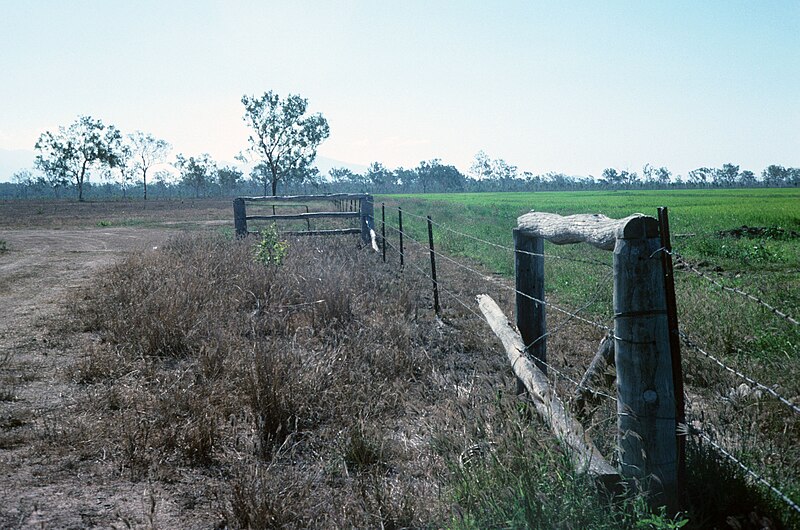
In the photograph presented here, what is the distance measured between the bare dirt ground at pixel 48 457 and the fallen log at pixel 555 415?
178 centimetres

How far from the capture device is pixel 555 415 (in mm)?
2941

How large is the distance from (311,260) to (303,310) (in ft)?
9.41

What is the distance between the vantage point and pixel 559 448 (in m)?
2.70

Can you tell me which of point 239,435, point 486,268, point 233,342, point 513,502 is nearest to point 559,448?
point 513,502

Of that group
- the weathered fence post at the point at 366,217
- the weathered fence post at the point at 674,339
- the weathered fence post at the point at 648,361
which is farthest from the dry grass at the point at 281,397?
the weathered fence post at the point at 366,217

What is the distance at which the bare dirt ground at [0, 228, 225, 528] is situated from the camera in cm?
308

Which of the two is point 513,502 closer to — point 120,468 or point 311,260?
point 120,468

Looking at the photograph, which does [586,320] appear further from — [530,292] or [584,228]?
[530,292]

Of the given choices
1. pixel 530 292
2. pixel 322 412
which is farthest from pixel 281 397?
pixel 530 292

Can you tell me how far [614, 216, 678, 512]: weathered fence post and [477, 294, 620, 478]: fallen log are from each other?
0.47 ft

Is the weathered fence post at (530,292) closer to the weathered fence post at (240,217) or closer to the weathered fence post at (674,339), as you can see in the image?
the weathered fence post at (674,339)

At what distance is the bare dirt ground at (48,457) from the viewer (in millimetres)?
3078

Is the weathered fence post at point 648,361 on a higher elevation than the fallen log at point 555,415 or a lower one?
higher

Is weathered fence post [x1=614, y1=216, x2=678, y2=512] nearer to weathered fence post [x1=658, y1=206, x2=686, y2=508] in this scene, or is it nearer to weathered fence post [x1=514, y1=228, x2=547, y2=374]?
weathered fence post [x1=658, y1=206, x2=686, y2=508]
